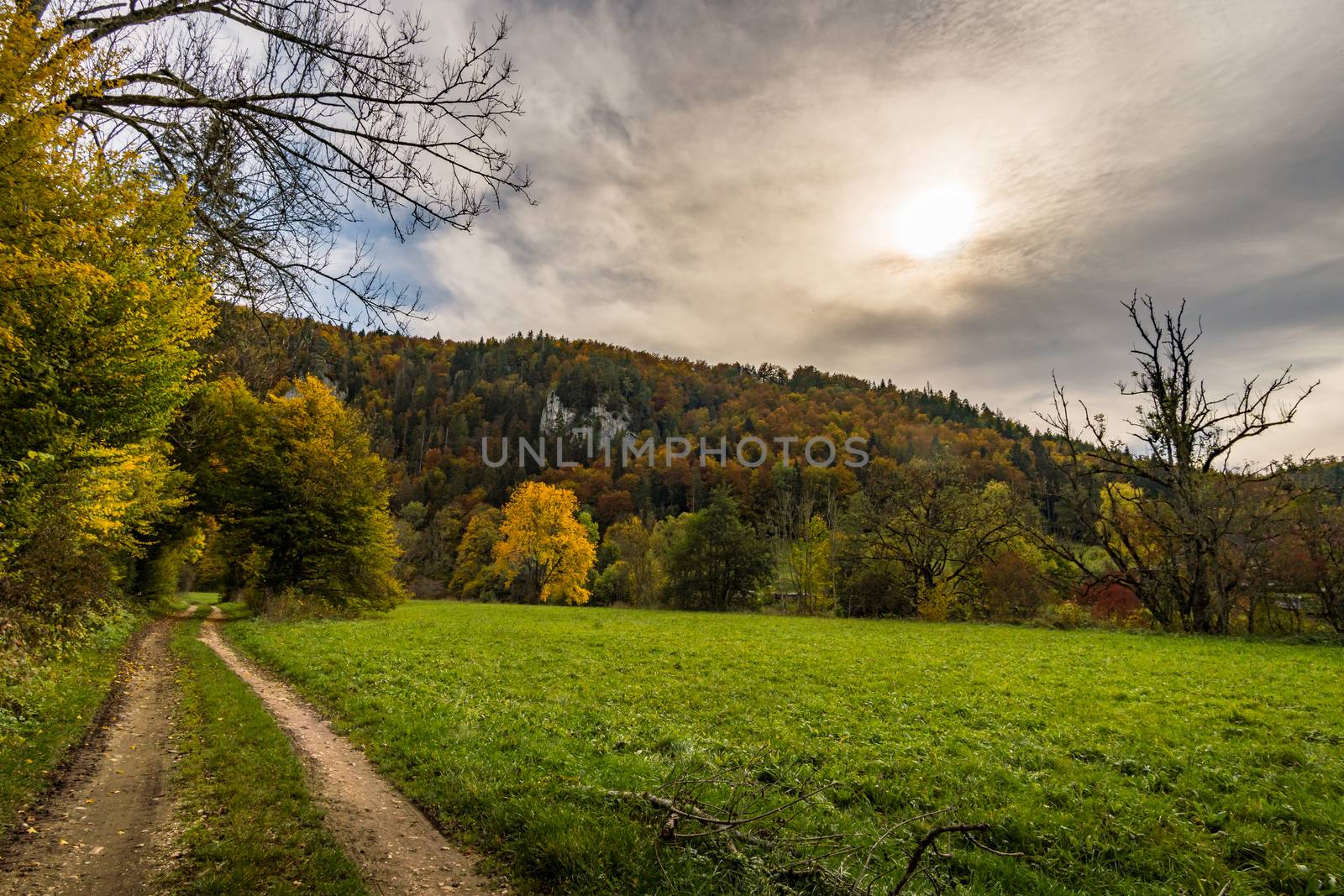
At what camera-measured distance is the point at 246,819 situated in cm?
551

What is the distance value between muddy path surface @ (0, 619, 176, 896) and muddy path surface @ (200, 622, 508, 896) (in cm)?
141

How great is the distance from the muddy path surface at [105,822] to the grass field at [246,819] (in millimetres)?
204

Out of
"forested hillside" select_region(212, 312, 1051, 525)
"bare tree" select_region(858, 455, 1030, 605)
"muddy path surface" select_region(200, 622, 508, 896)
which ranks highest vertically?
"forested hillside" select_region(212, 312, 1051, 525)

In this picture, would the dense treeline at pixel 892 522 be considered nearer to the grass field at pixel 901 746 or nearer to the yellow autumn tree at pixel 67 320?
the yellow autumn tree at pixel 67 320

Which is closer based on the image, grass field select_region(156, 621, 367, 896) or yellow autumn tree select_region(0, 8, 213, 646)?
grass field select_region(156, 621, 367, 896)

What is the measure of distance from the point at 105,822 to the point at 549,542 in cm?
4261

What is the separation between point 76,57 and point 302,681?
11.5m

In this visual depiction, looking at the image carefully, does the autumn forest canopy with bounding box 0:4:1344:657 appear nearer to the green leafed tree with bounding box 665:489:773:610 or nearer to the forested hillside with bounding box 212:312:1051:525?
the green leafed tree with bounding box 665:489:773:610

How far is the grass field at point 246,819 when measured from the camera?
452cm

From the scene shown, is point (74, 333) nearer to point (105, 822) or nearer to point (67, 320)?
point (67, 320)

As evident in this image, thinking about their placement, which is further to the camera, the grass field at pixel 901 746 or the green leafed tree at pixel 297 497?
the green leafed tree at pixel 297 497

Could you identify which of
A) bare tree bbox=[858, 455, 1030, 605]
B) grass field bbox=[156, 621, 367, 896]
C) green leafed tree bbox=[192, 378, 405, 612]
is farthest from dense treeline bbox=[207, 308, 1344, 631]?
grass field bbox=[156, 621, 367, 896]

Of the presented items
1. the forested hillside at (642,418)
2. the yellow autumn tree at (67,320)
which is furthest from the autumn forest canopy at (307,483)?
the forested hillside at (642,418)

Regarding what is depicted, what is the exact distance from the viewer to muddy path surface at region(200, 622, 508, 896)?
4.72 metres
